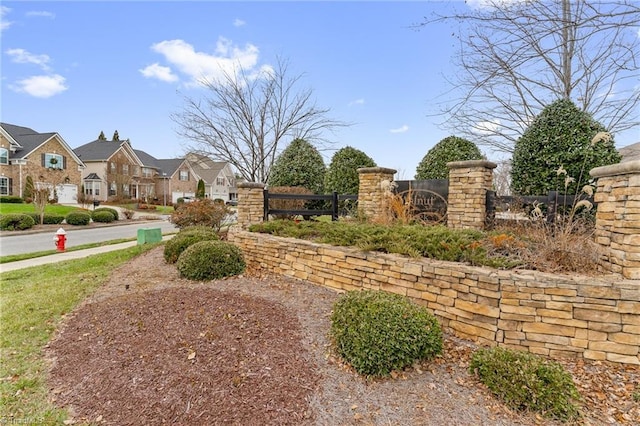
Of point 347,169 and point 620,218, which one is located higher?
point 347,169

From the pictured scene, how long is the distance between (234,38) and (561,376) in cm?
1137

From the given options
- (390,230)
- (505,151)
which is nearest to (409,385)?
(390,230)

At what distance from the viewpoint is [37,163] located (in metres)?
26.2

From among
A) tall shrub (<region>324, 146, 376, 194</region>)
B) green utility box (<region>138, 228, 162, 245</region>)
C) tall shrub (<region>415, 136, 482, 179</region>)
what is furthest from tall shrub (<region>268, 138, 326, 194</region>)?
green utility box (<region>138, 228, 162, 245</region>)

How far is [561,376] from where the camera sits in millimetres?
2328

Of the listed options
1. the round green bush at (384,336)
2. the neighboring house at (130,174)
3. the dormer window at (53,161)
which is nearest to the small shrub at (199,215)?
the round green bush at (384,336)

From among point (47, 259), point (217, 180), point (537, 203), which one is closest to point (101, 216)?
point (47, 259)

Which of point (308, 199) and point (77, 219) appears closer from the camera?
point (308, 199)

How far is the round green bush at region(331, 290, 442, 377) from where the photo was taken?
2676 mm

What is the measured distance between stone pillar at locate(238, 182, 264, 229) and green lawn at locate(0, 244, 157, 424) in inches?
108

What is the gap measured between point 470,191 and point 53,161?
1338 inches

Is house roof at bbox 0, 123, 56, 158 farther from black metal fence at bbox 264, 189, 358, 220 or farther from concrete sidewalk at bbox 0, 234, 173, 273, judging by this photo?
black metal fence at bbox 264, 189, 358, 220

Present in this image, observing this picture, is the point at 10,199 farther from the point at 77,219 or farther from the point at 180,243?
the point at 180,243

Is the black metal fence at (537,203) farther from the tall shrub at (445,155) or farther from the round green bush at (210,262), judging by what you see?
the round green bush at (210,262)
